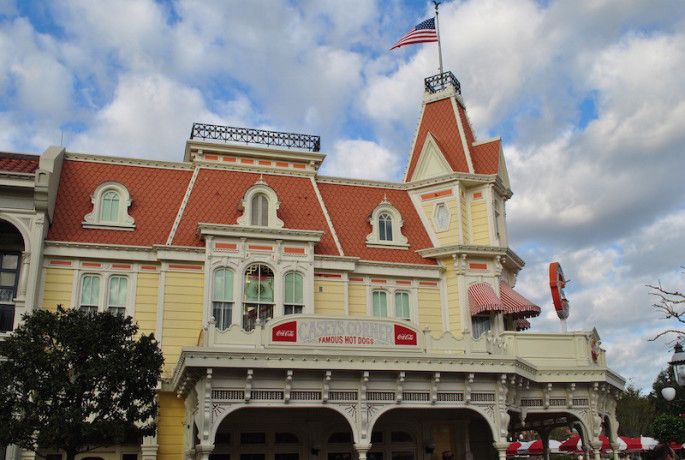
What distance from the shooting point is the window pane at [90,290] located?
83.4 feet

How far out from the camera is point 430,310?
29.0 metres

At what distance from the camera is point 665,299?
53.7ft

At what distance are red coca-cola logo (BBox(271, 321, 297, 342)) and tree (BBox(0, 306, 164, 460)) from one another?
3442mm

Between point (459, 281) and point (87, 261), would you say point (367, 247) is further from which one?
point (87, 261)

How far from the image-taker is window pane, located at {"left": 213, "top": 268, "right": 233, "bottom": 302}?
2611 cm

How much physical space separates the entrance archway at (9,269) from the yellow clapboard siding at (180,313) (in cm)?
510

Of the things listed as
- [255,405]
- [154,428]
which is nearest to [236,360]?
[255,405]

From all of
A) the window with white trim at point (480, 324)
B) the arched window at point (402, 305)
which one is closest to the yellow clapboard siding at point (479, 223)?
the window with white trim at point (480, 324)

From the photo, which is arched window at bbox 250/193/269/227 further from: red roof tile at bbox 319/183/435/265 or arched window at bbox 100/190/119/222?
arched window at bbox 100/190/119/222

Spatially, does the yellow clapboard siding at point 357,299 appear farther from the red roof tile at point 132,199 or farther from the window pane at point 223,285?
the red roof tile at point 132,199

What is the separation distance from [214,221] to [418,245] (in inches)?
352

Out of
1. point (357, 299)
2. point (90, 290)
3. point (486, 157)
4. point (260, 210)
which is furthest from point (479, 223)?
point (90, 290)

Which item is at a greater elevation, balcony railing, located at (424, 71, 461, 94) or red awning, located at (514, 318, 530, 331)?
balcony railing, located at (424, 71, 461, 94)

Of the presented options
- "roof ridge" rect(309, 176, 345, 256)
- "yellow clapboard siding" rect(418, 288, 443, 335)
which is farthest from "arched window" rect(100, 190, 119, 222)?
"yellow clapboard siding" rect(418, 288, 443, 335)
